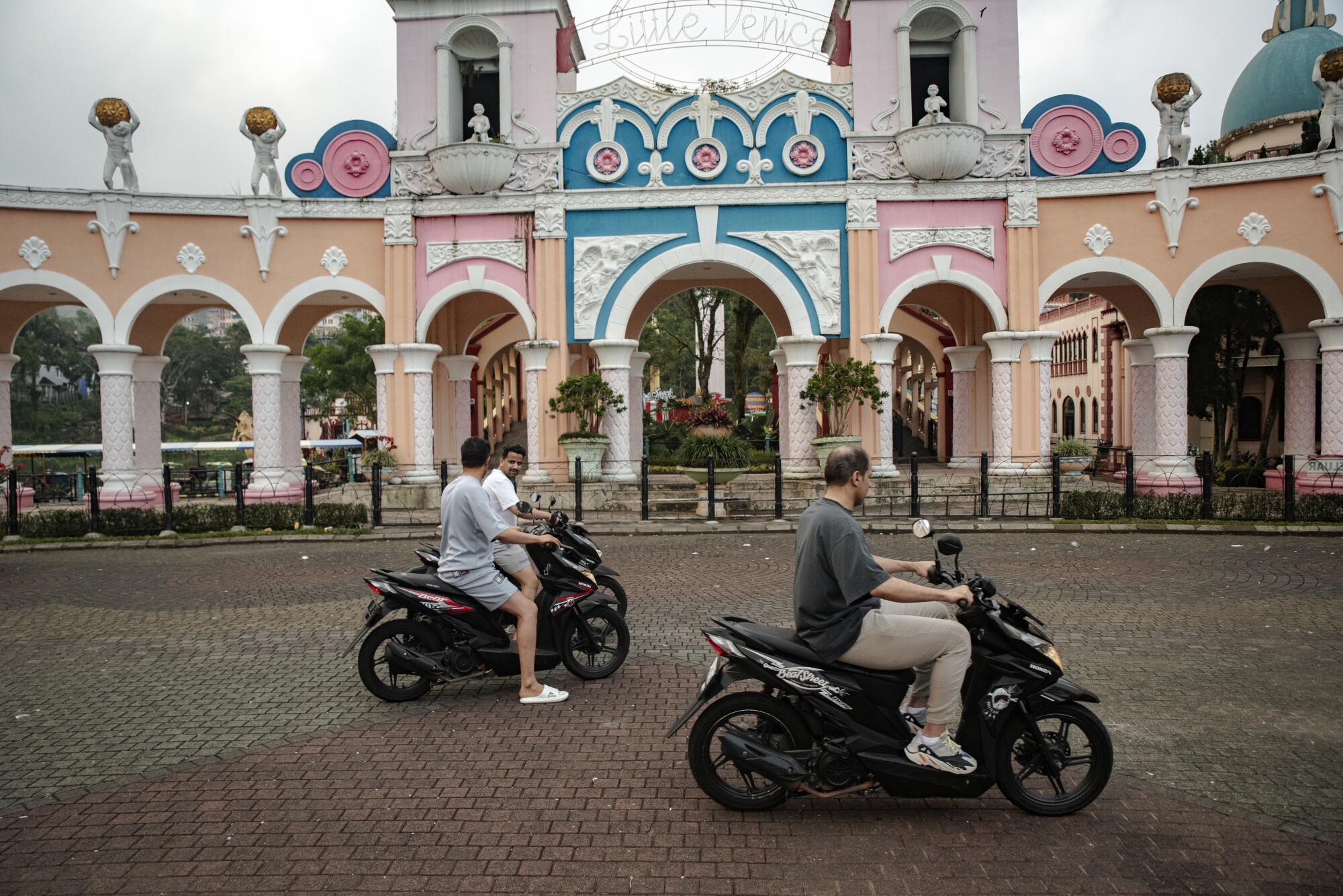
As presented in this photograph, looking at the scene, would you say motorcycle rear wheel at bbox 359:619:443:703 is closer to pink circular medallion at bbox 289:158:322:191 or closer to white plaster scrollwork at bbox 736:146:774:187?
white plaster scrollwork at bbox 736:146:774:187

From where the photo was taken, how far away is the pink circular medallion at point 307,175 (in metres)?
19.1

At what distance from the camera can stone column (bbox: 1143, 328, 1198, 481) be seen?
17.9 m

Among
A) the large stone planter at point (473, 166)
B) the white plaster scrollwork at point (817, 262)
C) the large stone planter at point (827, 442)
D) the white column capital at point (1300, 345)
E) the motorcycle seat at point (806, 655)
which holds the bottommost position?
the motorcycle seat at point (806, 655)

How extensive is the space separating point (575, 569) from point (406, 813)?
224cm

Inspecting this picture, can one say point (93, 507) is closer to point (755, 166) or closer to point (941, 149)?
point (755, 166)

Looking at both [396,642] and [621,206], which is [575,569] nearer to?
[396,642]

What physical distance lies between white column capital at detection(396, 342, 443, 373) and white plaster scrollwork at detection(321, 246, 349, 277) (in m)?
1.99

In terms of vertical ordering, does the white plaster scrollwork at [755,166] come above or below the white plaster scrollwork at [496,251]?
above

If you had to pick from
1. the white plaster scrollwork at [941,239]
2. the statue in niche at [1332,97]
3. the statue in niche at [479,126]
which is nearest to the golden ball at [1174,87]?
the statue in niche at [1332,97]

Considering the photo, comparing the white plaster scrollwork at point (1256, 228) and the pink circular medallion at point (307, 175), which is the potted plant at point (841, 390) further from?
the pink circular medallion at point (307, 175)

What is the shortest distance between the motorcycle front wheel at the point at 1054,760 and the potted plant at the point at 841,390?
43.4 ft

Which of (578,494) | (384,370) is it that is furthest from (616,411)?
(384,370)

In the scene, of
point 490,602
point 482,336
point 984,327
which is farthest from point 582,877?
point 482,336

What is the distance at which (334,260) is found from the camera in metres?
19.2
